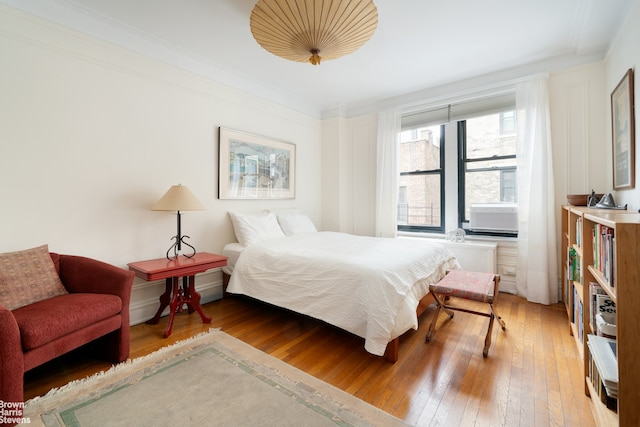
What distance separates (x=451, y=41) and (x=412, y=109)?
4.38ft

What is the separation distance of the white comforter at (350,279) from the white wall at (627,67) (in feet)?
4.85

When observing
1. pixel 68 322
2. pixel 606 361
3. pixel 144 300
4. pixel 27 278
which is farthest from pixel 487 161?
pixel 27 278

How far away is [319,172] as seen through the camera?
488 cm

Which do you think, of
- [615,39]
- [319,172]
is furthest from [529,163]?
[319,172]

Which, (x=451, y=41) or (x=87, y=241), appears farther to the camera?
(x=451, y=41)

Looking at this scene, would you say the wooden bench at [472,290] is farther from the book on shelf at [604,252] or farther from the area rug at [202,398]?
the area rug at [202,398]

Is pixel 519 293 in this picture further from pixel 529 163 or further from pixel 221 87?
pixel 221 87

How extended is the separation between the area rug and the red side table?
0.60 meters

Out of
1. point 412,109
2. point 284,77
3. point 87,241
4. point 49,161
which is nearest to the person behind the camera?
point 49,161

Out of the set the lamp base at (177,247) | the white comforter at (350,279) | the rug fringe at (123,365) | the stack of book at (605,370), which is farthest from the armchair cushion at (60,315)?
the stack of book at (605,370)

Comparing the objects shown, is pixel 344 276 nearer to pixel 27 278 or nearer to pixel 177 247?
pixel 177 247

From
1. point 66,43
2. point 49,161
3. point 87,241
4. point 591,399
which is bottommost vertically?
point 591,399

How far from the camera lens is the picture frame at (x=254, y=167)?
3396mm

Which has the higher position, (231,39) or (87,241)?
(231,39)
